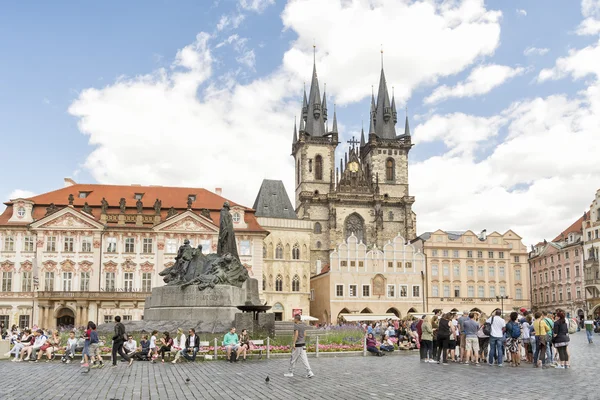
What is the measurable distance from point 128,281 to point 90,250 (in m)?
3.96

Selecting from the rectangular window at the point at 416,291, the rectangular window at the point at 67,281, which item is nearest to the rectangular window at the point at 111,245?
the rectangular window at the point at 67,281

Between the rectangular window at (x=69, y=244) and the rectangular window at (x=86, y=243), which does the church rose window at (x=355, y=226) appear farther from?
the rectangular window at (x=69, y=244)

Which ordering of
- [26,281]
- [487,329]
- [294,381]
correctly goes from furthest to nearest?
1. [26,281]
2. [487,329]
3. [294,381]

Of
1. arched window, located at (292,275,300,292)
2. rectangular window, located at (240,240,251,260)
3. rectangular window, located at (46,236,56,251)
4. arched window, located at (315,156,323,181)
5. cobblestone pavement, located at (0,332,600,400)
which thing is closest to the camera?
cobblestone pavement, located at (0,332,600,400)

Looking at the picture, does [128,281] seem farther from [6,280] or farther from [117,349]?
[117,349]

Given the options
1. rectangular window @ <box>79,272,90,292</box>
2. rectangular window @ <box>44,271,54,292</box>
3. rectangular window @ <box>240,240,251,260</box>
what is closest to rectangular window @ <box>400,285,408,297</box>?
rectangular window @ <box>240,240,251,260</box>

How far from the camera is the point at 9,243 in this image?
55000mm

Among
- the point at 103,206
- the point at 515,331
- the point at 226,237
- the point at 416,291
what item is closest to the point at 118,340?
the point at 226,237

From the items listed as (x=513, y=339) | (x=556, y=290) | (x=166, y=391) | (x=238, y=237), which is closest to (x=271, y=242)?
(x=238, y=237)

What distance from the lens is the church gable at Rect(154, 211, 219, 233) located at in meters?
57.2

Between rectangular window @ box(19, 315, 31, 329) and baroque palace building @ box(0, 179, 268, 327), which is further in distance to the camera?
baroque palace building @ box(0, 179, 268, 327)

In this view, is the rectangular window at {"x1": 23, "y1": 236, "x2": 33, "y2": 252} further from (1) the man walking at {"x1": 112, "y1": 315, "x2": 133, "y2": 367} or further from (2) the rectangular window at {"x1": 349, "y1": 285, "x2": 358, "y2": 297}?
(1) the man walking at {"x1": 112, "y1": 315, "x2": 133, "y2": 367}

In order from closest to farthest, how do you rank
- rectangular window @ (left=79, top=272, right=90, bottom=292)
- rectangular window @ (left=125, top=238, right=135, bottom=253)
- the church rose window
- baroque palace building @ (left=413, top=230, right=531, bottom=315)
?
1. rectangular window @ (left=79, top=272, right=90, bottom=292)
2. rectangular window @ (left=125, top=238, right=135, bottom=253)
3. baroque palace building @ (left=413, top=230, right=531, bottom=315)
4. the church rose window

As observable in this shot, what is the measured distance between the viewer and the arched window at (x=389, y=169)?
296 feet
